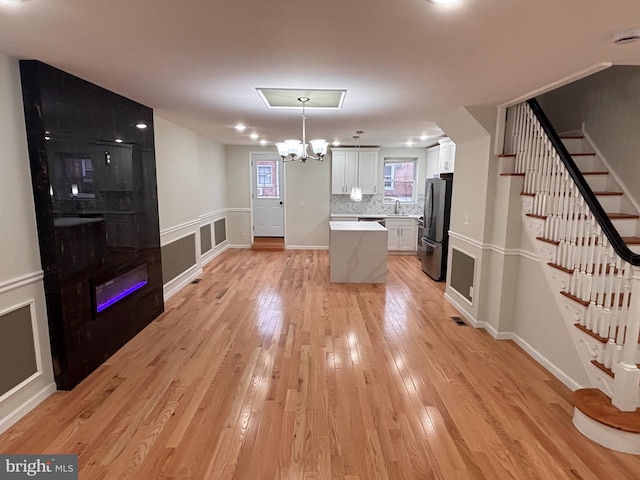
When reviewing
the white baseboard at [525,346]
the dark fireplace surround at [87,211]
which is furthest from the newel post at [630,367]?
the dark fireplace surround at [87,211]

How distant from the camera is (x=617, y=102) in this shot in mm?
3229

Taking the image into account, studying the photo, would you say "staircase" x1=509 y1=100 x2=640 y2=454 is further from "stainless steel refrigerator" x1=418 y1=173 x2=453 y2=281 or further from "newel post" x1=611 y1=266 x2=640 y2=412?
"stainless steel refrigerator" x1=418 y1=173 x2=453 y2=281

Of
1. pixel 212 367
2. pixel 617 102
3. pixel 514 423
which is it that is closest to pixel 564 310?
pixel 514 423

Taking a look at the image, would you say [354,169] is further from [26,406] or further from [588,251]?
[26,406]

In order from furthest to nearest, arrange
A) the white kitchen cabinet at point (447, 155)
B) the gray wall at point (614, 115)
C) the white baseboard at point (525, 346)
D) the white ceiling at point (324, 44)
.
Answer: the white kitchen cabinet at point (447, 155) → the gray wall at point (614, 115) → the white baseboard at point (525, 346) → the white ceiling at point (324, 44)

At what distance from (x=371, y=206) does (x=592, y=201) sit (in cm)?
592

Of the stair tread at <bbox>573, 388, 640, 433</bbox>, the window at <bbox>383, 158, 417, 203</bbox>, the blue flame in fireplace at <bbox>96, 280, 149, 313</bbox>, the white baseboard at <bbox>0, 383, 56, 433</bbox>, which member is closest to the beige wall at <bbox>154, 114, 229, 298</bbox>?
the blue flame in fireplace at <bbox>96, 280, 149, 313</bbox>

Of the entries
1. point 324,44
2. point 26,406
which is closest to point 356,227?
point 324,44

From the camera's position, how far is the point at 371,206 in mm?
8430

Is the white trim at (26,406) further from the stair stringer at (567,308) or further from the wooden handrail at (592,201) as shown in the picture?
the wooden handrail at (592,201)

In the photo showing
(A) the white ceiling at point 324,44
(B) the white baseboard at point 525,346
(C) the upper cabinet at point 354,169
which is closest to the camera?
(A) the white ceiling at point 324,44

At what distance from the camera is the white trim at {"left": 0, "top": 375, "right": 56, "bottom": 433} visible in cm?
234

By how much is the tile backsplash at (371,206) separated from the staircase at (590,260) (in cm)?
475

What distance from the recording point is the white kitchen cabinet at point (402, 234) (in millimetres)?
8039
